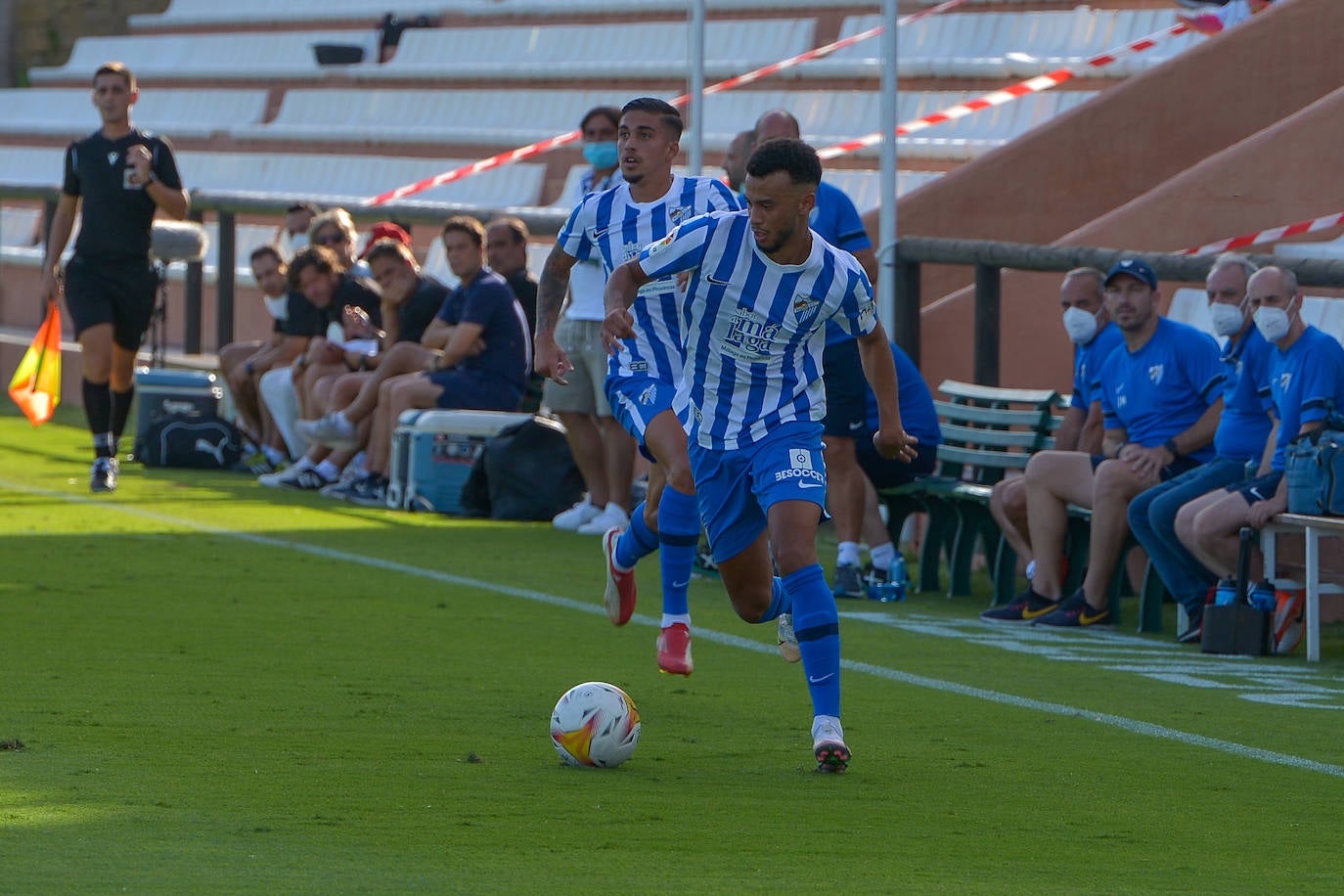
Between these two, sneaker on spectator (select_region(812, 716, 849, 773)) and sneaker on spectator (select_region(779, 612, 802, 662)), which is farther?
sneaker on spectator (select_region(779, 612, 802, 662))

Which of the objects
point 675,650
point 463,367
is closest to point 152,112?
point 463,367

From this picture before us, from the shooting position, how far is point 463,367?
46.0ft

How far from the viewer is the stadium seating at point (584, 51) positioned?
2153 centimetres

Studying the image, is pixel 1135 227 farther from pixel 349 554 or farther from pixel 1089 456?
pixel 349 554

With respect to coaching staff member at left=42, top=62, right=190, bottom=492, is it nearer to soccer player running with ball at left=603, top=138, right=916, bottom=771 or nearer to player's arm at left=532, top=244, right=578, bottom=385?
player's arm at left=532, top=244, right=578, bottom=385

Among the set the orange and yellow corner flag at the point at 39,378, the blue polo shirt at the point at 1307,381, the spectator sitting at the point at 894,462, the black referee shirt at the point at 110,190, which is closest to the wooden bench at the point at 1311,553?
the blue polo shirt at the point at 1307,381

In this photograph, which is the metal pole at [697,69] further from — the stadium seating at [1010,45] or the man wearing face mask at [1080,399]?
the stadium seating at [1010,45]

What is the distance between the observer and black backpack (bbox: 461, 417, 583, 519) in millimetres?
13391

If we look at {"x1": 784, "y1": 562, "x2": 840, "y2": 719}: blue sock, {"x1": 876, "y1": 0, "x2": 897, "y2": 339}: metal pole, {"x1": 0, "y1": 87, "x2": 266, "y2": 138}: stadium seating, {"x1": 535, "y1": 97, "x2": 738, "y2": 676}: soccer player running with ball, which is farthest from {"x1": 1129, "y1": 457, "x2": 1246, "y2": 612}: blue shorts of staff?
{"x1": 0, "y1": 87, "x2": 266, "y2": 138}: stadium seating

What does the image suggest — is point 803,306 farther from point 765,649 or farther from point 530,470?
point 530,470

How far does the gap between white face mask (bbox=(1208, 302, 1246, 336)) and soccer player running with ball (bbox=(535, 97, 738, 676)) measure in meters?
2.05

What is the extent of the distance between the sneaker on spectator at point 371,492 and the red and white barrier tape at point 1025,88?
407cm

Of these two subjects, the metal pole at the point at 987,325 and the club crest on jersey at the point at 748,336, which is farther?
the metal pole at the point at 987,325

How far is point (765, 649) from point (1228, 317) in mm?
2314
